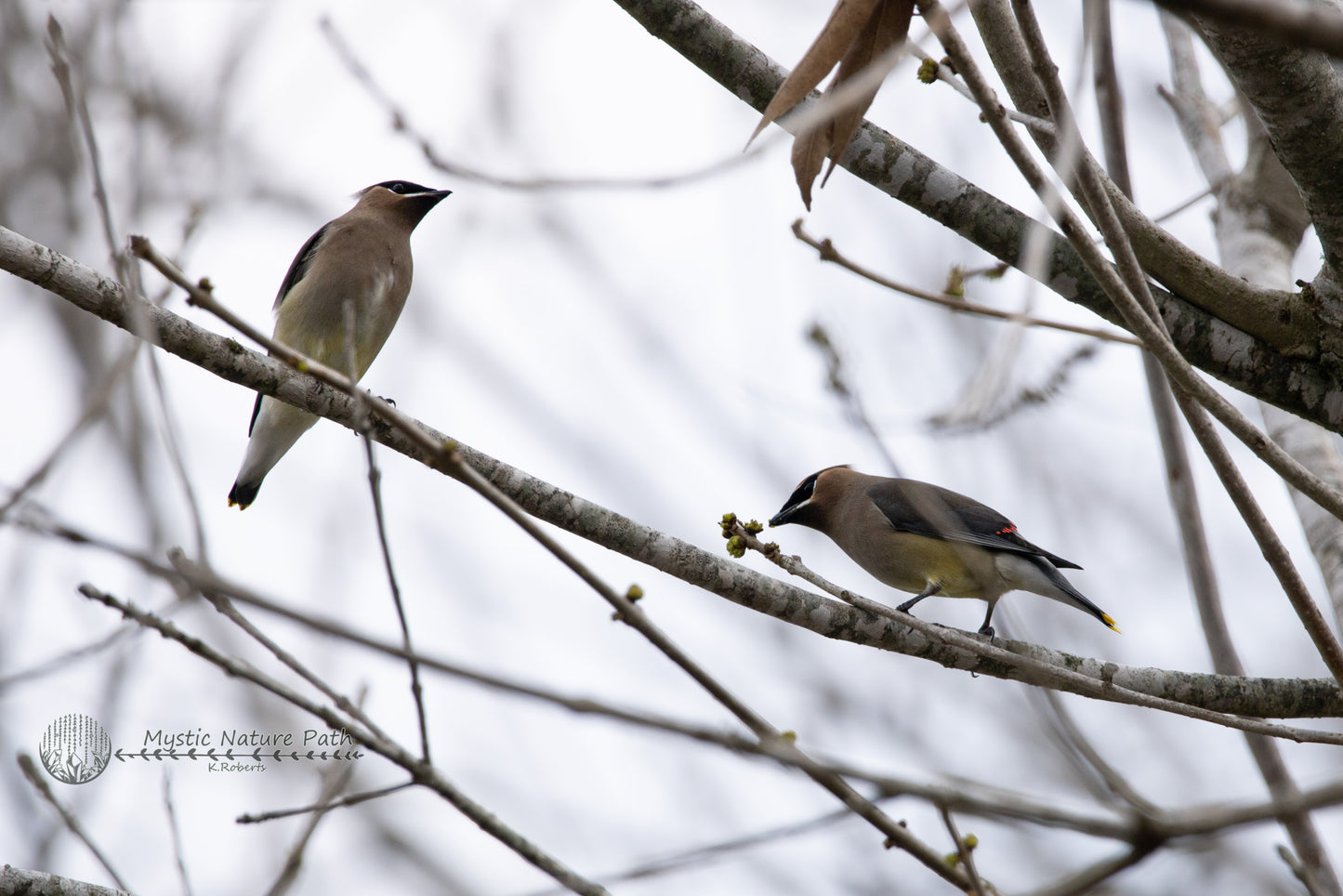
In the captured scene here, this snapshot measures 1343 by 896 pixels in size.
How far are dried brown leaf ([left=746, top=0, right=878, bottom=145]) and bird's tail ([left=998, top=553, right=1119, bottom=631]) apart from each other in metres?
3.55

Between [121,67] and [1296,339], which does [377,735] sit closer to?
[1296,339]

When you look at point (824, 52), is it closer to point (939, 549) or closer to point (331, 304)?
point (939, 549)

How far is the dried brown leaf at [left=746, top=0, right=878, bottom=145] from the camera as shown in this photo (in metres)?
2.21

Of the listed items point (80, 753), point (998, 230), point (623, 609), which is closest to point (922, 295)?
point (998, 230)

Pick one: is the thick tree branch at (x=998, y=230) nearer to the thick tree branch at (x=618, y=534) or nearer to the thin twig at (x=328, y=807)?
the thick tree branch at (x=618, y=534)

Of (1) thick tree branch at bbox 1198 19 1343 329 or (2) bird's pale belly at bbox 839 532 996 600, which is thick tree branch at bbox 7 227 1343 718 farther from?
(2) bird's pale belly at bbox 839 532 996 600

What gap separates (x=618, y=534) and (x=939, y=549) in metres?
2.60

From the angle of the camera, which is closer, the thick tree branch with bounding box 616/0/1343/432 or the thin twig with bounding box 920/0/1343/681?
the thin twig with bounding box 920/0/1343/681

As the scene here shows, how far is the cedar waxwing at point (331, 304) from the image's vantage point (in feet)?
18.6

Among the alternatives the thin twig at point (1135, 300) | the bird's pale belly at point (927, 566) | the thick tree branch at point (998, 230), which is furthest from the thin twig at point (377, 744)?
the bird's pale belly at point (927, 566)

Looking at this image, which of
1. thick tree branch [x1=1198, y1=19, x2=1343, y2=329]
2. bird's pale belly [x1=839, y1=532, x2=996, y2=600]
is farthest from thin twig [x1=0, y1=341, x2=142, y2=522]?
bird's pale belly [x1=839, y1=532, x2=996, y2=600]

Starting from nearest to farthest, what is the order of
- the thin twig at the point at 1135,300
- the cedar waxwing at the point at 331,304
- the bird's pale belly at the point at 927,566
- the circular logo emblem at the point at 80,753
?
the thin twig at the point at 1135,300 < the circular logo emblem at the point at 80,753 < the bird's pale belly at the point at 927,566 < the cedar waxwing at the point at 331,304

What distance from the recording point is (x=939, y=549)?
18.1ft

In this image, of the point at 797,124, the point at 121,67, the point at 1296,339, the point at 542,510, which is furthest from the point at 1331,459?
the point at 121,67
